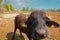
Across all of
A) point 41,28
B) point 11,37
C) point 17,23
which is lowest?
point 11,37

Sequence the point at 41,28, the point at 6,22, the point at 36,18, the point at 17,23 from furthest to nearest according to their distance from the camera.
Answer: the point at 6,22
the point at 17,23
the point at 36,18
the point at 41,28

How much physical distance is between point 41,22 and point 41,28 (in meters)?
0.33

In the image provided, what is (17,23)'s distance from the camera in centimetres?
890

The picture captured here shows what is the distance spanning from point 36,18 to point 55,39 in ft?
9.60

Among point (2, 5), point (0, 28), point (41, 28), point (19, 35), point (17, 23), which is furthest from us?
point (2, 5)

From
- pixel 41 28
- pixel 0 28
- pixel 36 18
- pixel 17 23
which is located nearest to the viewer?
pixel 41 28

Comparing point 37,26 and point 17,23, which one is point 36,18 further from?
point 17,23

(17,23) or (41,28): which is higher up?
(41,28)

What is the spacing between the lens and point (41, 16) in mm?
6422

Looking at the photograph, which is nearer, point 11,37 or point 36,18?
point 36,18

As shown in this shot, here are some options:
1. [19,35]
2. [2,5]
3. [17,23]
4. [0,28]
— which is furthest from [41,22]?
[2,5]

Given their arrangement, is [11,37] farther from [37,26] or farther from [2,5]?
[2,5]

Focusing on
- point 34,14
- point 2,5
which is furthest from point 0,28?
point 2,5

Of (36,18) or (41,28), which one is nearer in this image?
(41,28)
